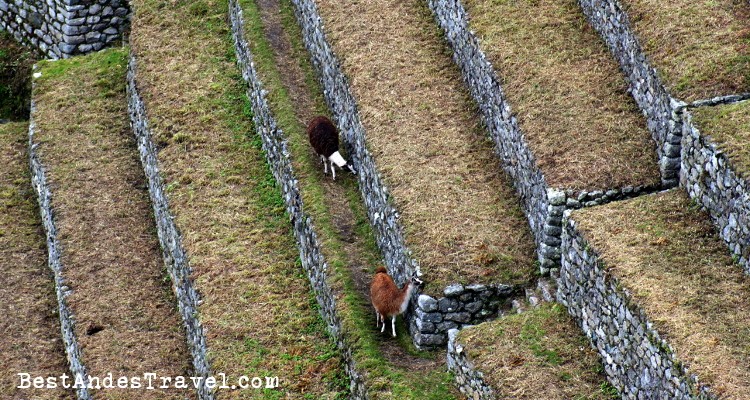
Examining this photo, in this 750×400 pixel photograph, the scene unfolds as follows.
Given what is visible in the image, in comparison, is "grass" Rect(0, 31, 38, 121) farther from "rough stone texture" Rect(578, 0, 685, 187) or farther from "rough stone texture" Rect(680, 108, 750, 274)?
"rough stone texture" Rect(680, 108, 750, 274)

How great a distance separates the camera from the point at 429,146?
19844 mm

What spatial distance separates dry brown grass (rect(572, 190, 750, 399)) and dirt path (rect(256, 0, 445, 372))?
299cm

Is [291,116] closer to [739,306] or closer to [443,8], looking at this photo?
[443,8]

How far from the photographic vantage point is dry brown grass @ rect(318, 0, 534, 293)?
58.8 feet

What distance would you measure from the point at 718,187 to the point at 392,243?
4.70 metres

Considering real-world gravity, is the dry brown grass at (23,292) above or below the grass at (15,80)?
below

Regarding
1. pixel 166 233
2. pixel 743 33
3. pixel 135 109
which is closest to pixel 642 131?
pixel 743 33

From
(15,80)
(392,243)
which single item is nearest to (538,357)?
(392,243)

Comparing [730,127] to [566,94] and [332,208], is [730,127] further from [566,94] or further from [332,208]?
[332,208]

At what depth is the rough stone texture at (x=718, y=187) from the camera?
51.6ft

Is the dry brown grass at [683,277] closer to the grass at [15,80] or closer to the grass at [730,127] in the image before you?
the grass at [730,127]

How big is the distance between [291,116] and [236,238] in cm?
249

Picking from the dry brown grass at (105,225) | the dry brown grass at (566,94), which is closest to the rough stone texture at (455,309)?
the dry brown grass at (566,94)

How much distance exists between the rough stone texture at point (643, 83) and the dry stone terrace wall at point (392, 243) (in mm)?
2747
